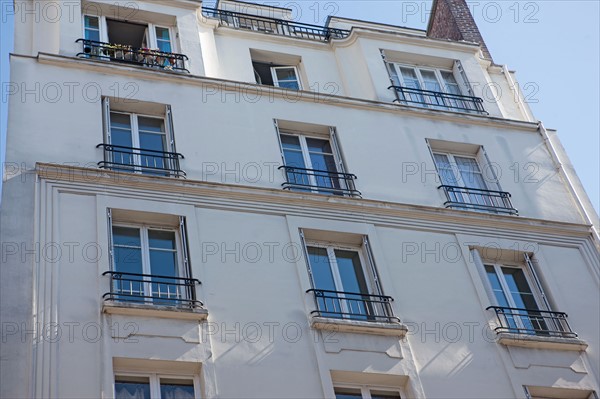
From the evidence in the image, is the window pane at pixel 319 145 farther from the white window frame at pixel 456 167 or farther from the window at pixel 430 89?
the window at pixel 430 89

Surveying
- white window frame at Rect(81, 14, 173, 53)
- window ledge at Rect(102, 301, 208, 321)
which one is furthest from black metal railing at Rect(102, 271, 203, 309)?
white window frame at Rect(81, 14, 173, 53)

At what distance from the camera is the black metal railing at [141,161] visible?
1744cm

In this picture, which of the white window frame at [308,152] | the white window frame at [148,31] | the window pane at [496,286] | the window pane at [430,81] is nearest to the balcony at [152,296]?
the white window frame at [308,152]

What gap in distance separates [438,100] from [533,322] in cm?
647

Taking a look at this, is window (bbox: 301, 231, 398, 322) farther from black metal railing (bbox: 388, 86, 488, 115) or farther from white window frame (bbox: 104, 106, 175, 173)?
black metal railing (bbox: 388, 86, 488, 115)

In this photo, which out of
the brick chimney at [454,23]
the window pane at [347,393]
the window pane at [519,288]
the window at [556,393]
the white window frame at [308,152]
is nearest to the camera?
the window pane at [347,393]

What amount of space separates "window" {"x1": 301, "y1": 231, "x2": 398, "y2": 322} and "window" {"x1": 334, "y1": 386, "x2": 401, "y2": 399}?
134 cm

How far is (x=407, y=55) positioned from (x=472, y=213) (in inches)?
214

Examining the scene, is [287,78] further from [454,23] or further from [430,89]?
[454,23]

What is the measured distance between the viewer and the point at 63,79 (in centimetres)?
1869

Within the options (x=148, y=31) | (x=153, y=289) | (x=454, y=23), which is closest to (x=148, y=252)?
(x=153, y=289)

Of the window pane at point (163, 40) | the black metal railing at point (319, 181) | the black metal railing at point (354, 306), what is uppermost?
the window pane at point (163, 40)

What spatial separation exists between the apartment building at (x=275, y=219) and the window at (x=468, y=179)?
46 millimetres

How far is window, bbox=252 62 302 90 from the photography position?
2191 cm
